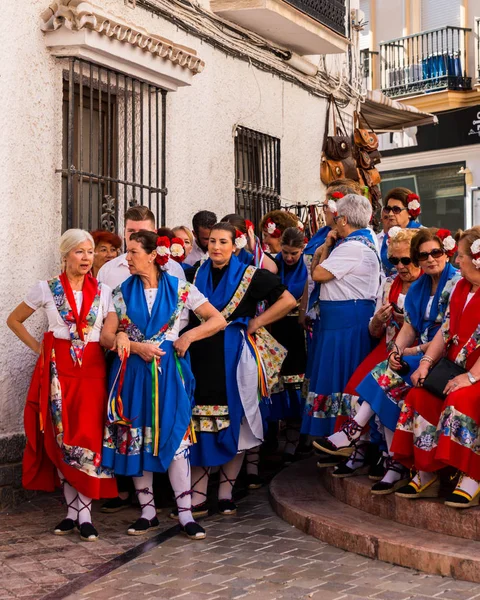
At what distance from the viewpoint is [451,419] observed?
573 centimetres

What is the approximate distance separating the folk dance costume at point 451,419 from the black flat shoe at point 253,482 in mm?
1773

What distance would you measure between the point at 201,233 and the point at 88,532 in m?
2.79

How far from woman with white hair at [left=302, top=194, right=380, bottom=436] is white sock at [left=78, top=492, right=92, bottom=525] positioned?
1831 millimetres

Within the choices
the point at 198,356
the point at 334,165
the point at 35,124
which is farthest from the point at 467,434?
the point at 334,165

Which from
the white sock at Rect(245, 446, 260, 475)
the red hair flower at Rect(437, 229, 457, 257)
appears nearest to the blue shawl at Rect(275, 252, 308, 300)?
the white sock at Rect(245, 446, 260, 475)

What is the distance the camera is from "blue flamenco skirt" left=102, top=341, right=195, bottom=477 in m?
6.20

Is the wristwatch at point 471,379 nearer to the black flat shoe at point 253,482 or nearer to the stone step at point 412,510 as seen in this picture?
the stone step at point 412,510

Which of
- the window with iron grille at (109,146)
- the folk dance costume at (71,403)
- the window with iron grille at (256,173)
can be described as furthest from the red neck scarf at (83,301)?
the window with iron grille at (256,173)

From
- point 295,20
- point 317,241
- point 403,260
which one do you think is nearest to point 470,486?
point 403,260

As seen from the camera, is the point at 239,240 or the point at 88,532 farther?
the point at 239,240

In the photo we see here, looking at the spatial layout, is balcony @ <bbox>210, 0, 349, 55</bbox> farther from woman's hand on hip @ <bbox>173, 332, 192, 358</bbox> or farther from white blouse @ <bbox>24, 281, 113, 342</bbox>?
woman's hand on hip @ <bbox>173, 332, 192, 358</bbox>

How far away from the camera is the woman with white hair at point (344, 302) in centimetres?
712

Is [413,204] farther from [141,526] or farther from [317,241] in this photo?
[141,526]

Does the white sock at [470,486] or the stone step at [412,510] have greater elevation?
the white sock at [470,486]
